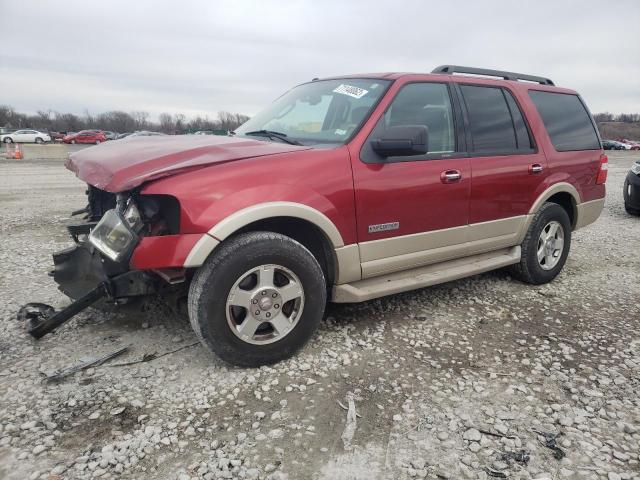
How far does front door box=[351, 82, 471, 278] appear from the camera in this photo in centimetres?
326

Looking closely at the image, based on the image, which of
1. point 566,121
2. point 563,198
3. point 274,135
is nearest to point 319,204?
point 274,135

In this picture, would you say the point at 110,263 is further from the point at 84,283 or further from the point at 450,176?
the point at 450,176

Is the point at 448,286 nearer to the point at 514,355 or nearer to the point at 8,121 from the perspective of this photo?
the point at 514,355

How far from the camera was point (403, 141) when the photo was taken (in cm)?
309

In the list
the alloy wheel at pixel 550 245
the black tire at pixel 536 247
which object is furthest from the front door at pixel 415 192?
the alloy wheel at pixel 550 245

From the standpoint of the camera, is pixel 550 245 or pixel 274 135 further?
pixel 550 245

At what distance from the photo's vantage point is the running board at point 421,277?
3.33 metres

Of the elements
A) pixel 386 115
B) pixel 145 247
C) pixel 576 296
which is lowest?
pixel 576 296

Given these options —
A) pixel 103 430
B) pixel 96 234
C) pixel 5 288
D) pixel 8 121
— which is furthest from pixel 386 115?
pixel 8 121

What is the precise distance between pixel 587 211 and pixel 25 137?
45.2 metres

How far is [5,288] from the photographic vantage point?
4.23 meters

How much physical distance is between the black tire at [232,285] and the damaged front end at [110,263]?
13.6 inches

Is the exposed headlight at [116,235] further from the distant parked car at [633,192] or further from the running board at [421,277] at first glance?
the distant parked car at [633,192]

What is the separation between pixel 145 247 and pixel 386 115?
1.88 metres
